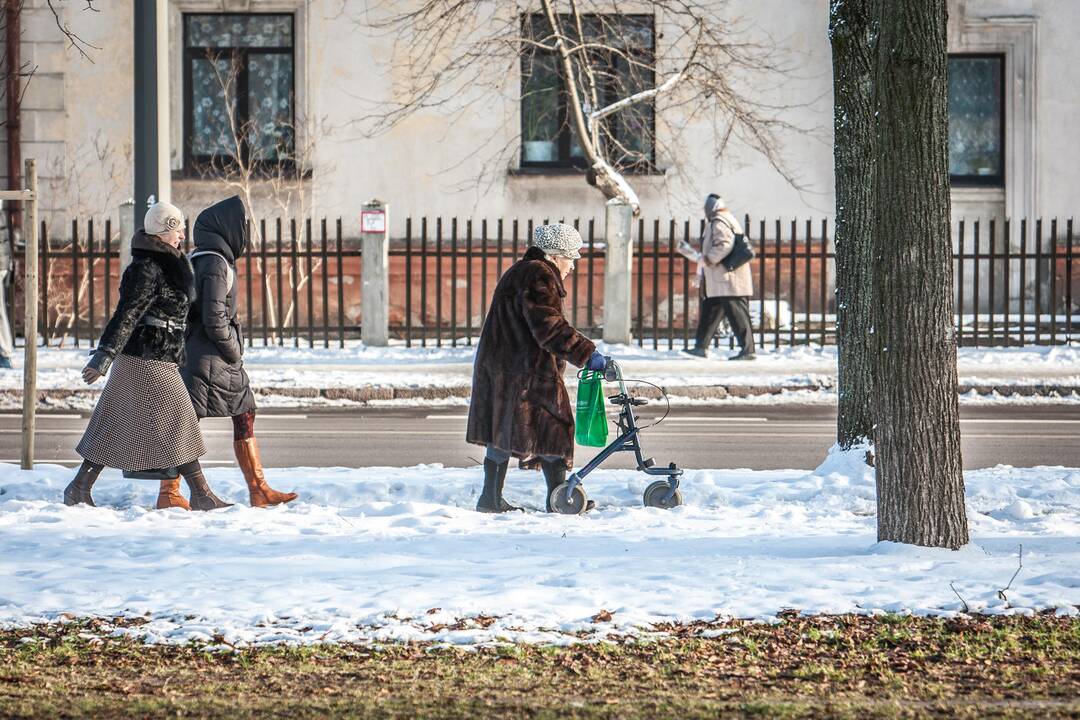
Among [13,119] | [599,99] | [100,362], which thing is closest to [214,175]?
[13,119]

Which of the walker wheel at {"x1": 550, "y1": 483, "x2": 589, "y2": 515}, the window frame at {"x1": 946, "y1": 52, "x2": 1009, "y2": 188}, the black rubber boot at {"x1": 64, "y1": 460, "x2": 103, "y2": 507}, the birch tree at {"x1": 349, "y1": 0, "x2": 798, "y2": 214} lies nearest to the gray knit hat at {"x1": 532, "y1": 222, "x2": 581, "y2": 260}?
the walker wheel at {"x1": 550, "y1": 483, "x2": 589, "y2": 515}

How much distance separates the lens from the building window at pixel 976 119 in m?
24.0

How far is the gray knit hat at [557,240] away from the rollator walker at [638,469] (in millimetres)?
631

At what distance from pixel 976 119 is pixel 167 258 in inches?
724

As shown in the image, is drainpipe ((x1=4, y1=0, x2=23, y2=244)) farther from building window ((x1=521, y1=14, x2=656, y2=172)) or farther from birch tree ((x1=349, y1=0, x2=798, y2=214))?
building window ((x1=521, y1=14, x2=656, y2=172))

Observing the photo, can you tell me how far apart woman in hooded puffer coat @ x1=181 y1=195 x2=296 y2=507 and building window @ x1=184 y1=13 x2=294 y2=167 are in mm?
15107

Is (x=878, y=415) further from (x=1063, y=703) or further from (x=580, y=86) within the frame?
(x=580, y=86)

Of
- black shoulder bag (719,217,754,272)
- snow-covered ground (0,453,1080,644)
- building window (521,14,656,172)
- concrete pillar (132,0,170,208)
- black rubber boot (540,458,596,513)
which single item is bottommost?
snow-covered ground (0,453,1080,644)

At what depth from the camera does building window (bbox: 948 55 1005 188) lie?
24016 mm

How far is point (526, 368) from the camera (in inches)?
326

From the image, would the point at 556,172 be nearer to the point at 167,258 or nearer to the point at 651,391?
the point at 651,391

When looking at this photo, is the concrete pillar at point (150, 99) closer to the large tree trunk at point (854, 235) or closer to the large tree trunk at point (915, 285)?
the large tree trunk at point (854, 235)

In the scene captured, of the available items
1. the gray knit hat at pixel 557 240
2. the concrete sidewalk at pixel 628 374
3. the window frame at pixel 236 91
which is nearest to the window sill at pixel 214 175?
the window frame at pixel 236 91

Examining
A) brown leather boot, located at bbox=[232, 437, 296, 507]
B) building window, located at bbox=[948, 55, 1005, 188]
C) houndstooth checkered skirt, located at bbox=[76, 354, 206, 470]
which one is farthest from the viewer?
building window, located at bbox=[948, 55, 1005, 188]
